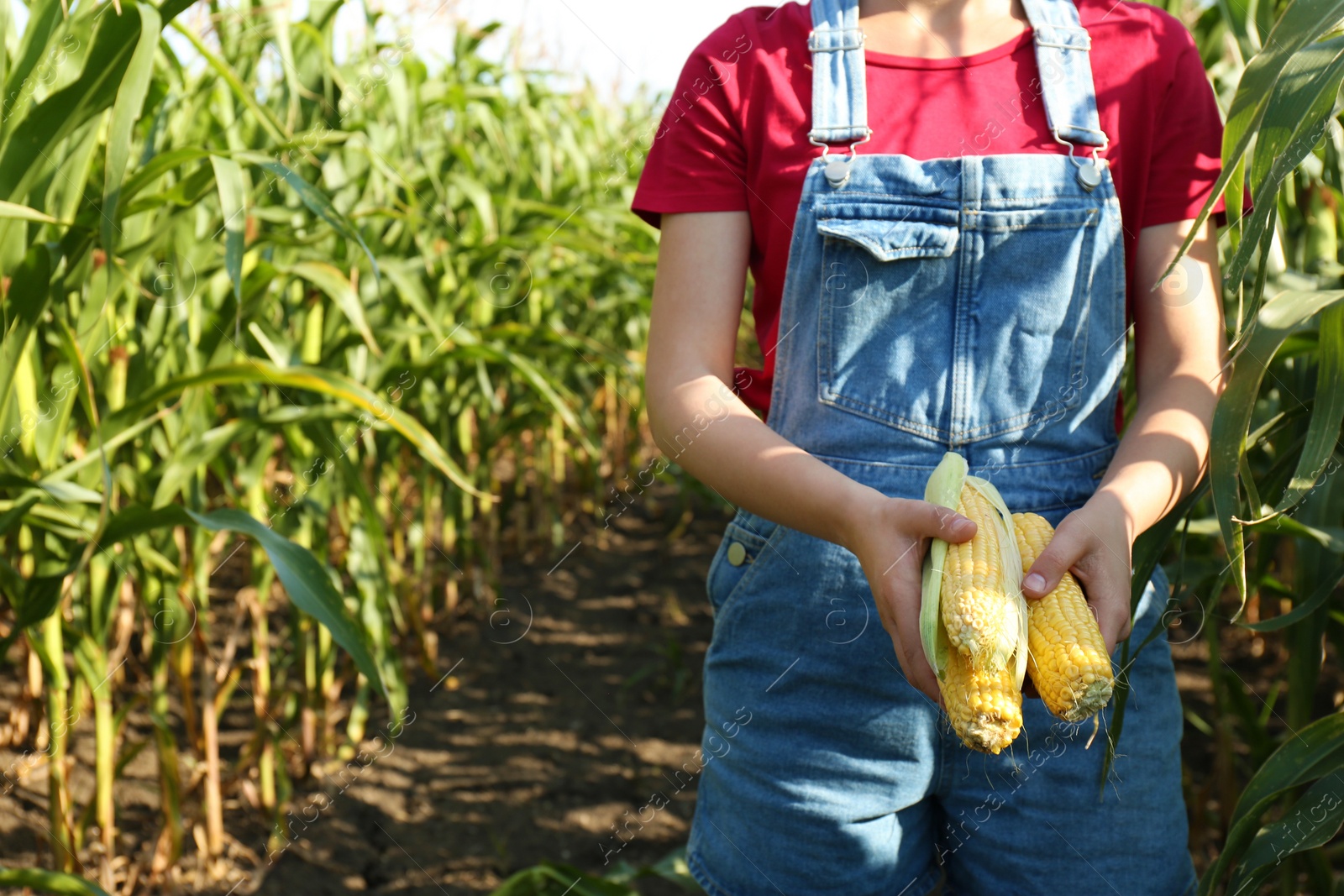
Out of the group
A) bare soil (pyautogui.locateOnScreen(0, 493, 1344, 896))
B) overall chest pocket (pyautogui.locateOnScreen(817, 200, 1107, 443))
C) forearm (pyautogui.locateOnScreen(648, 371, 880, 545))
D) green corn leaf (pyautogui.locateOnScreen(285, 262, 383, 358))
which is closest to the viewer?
forearm (pyautogui.locateOnScreen(648, 371, 880, 545))

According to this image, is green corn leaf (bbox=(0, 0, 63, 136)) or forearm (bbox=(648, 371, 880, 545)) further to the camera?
green corn leaf (bbox=(0, 0, 63, 136))

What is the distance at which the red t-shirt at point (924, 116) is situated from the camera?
2.65ft

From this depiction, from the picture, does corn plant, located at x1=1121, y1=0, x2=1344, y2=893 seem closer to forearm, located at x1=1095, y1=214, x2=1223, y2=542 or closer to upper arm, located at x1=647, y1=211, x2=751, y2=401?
forearm, located at x1=1095, y1=214, x2=1223, y2=542

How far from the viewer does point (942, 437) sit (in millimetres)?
825

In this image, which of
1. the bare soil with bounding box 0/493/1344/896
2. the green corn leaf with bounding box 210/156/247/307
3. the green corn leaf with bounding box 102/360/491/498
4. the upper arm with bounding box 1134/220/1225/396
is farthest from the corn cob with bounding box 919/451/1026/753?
the bare soil with bounding box 0/493/1344/896

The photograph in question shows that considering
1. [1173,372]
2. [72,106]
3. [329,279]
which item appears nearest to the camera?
[1173,372]

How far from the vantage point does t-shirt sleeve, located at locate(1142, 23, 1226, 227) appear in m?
0.79

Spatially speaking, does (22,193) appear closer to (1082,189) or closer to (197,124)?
(197,124)

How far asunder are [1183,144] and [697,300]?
404 mm

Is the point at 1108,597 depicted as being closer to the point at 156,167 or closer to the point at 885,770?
the point at 885,770

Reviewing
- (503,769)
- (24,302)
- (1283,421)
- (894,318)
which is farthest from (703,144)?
(503,769)

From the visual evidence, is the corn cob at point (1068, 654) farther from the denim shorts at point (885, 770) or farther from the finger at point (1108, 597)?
the denim shorts at point (885, 770)

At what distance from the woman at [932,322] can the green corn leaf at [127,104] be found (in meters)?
0.43

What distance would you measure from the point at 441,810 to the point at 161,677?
2.13ft
